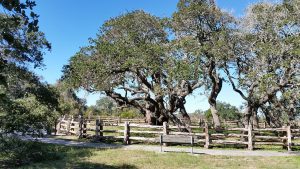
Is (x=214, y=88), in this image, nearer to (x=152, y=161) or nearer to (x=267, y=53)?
(x=267, y=53)

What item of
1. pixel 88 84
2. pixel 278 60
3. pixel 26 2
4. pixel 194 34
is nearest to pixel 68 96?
pixel 88 84

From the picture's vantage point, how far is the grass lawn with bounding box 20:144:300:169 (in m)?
13.7

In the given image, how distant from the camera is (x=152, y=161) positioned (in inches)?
576

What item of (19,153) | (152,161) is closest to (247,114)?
(152,161)

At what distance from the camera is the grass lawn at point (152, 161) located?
13.7 metres

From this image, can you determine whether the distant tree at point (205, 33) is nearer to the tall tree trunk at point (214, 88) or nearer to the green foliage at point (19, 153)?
the tall tree trunk at point (214, 88)

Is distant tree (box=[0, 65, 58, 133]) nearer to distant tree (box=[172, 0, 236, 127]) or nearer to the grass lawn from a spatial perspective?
the grass lawn

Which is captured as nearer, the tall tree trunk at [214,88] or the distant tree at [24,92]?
the distant tree at [24,92]

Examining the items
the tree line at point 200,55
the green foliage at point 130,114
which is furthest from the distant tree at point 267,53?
the green foliage at point 130,114

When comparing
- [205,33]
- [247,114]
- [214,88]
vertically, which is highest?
[205,33]

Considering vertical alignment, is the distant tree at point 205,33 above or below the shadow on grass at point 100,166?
above

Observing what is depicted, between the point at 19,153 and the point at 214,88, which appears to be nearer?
the point at 19,153

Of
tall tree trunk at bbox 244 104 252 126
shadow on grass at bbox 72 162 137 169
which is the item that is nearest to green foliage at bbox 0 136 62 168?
shadow on grass at bbox 72 162 137 169

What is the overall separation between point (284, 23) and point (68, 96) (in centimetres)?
4802
